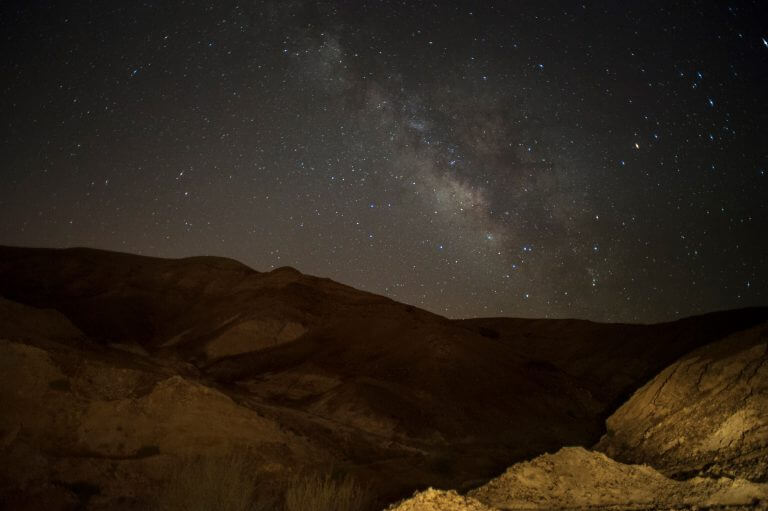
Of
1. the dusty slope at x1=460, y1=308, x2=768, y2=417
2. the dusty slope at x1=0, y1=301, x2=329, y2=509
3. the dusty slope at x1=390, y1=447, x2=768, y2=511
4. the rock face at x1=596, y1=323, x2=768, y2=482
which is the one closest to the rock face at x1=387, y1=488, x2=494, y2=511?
the dusty slope at x1=390, y1=447, x2=768, y2=511

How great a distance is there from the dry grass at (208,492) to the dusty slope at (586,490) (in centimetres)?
345

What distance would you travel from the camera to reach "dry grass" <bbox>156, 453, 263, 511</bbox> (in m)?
8.42

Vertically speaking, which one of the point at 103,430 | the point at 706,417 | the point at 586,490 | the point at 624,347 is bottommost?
the point at 103,430

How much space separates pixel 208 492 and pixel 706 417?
28.3 feet

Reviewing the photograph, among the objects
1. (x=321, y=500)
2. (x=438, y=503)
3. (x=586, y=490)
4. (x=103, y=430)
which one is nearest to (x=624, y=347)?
(x=586, y=490)

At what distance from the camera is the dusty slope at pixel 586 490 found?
243 inches

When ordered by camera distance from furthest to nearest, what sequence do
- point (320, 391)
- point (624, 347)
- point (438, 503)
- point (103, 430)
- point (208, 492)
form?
point (624, 347) → point (320, 391) → point (103, 430) → point (208, 492) → point (438, 503)

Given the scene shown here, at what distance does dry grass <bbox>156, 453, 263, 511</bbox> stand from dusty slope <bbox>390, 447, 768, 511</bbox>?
11.3 feet

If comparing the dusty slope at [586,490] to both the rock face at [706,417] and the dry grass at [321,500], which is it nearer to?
the rock face at [706,417]

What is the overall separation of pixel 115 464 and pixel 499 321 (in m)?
53.5

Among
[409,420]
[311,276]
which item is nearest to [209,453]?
[409,420]

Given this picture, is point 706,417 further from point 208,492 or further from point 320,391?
point 320,391

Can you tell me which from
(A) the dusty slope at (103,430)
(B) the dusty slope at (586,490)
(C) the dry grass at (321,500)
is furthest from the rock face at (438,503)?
(A) the dusty slope at (103,430)

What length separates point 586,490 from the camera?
7.65 meters
